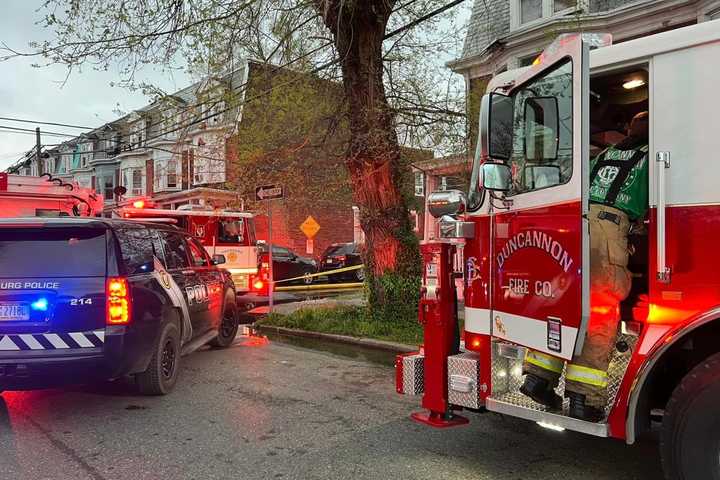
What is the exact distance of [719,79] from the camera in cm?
288

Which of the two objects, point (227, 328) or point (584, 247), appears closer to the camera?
point (584, 247)

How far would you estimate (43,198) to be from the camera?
12.6m

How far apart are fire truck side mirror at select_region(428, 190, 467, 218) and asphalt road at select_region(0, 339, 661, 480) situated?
173cm

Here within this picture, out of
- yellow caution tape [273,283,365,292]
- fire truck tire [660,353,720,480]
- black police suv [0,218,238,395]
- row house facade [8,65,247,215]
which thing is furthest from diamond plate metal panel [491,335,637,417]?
yellow caution tape [273,283,365,292]

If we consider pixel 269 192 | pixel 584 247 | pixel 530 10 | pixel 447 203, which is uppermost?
pixel 530 10

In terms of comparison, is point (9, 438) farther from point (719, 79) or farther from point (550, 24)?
point (550, 24)

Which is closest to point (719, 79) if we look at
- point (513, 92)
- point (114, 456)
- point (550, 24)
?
point (513, 92)

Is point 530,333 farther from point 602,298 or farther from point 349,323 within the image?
point 349,323

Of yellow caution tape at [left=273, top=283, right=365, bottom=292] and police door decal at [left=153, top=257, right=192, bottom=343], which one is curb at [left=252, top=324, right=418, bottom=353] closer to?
police door decal at [left=153, top=257, right=192, bottom=343]

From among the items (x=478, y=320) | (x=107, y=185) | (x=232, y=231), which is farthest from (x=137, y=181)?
(x=478, y=320)

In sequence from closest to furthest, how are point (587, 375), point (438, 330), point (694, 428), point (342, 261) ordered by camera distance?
point (694, 428)
point (587, 375)
point (438, 330)
point (342, 261)

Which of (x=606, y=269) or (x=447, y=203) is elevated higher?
(x=447, y=203)

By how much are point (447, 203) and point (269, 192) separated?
6796mm

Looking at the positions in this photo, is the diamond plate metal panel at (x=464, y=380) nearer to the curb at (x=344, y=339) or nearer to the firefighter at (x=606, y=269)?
the firefighter at (x=606, y=269)
